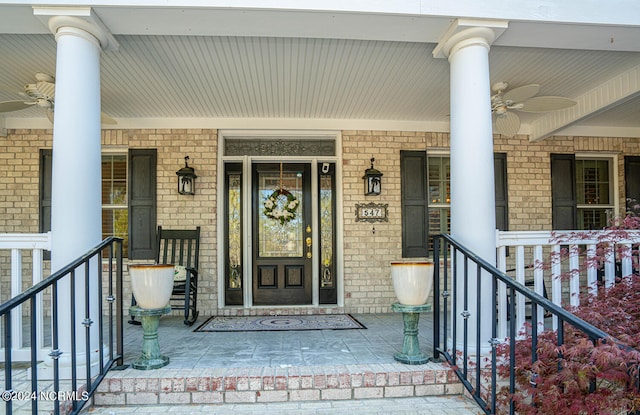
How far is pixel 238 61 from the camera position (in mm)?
3703

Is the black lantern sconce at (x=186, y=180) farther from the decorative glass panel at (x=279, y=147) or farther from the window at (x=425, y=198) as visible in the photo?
the window at (x=425, y=198)

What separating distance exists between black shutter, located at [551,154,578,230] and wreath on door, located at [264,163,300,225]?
335 cm

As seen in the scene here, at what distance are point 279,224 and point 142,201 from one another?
5.51 ft

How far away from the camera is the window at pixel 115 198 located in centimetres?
537

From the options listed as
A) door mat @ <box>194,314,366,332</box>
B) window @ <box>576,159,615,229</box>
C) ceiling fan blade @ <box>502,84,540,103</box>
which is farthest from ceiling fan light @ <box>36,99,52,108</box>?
window @ <box>576,159,615,229</box>

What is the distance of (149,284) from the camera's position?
271 centimetres

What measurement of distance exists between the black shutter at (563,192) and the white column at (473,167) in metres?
3.27

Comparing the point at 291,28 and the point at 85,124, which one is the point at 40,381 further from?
the point at 291,28

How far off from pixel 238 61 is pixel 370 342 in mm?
2620

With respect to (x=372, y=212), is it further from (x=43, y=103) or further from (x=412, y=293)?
(x=43, y=103)

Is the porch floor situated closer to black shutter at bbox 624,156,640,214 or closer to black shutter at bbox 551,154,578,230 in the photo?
black shutter at bbox 551,154,578,230

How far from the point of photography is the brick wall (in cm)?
519

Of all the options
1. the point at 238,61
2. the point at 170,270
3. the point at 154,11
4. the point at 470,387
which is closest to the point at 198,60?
the point at 238,61

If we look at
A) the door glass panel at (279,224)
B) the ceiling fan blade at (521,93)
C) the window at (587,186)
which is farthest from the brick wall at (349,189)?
the ceiling fan blade at (521,93)
